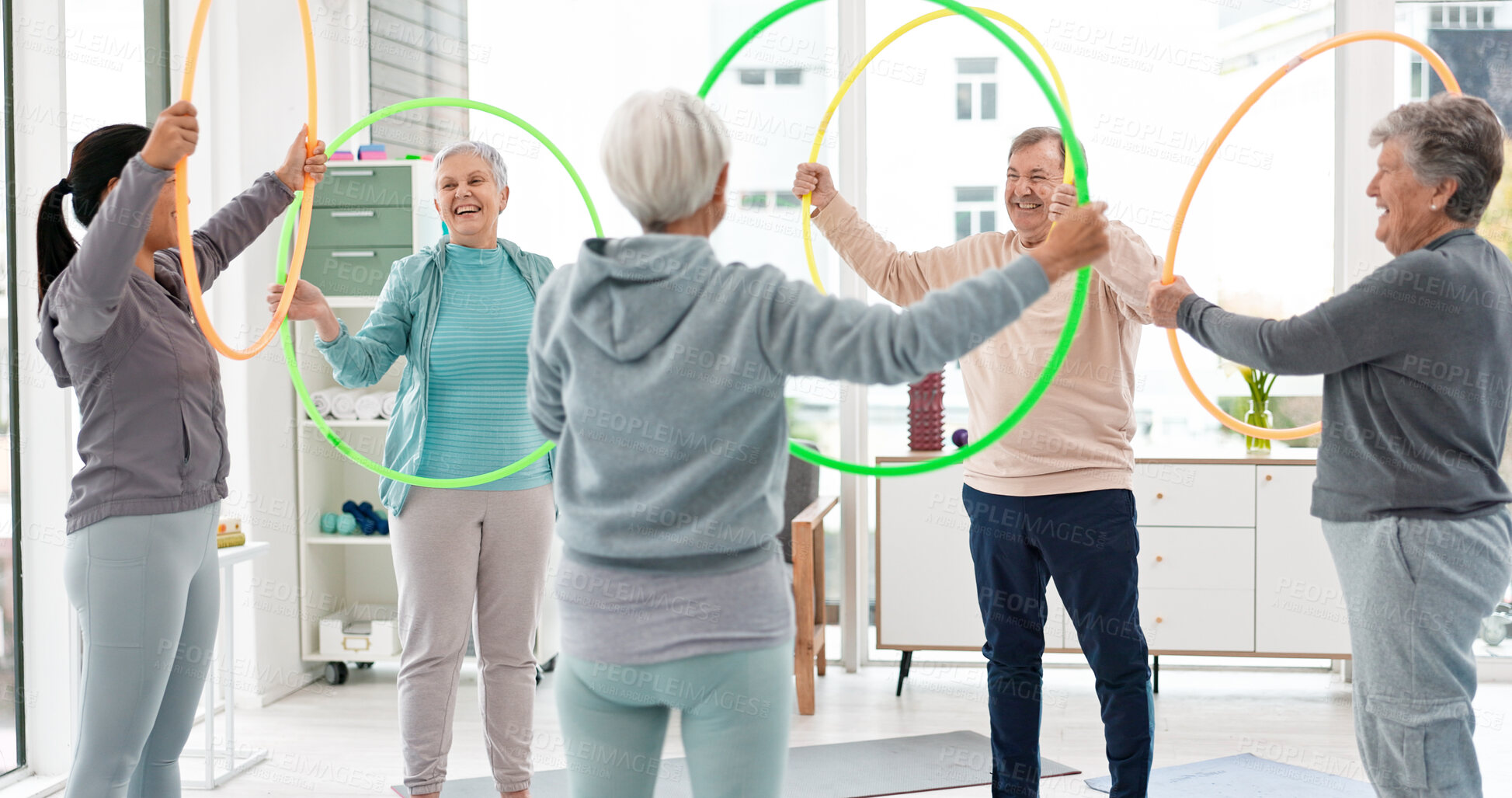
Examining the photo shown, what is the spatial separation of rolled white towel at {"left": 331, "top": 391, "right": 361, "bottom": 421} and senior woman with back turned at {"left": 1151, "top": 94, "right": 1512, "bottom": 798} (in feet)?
11.0

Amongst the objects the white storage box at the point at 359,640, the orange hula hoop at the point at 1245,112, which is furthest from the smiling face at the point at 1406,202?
the white storage box at the point at 359,640

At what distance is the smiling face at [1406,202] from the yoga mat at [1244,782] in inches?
68.0

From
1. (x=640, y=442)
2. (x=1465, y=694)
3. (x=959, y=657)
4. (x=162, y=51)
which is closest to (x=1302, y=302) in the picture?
(x=959, y=657)

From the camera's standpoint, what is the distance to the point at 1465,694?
74.1 inches

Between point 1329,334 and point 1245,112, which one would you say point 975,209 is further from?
point 1329,334

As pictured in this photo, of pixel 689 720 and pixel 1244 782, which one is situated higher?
pixel 689 720

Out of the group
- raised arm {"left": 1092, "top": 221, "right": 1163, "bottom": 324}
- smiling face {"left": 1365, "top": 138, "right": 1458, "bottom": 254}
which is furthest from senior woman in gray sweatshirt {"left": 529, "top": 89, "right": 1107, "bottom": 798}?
raised arm {"left": 1092, "top": 221, "right": 1163, "bottom": 324}

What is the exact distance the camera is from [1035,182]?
2.53m

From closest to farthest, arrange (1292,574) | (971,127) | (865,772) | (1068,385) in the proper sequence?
(1068,385) → (865,772) → (1292,574) → (971,127)

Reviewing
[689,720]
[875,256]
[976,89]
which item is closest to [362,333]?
[875,256]

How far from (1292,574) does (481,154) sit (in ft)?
10.2

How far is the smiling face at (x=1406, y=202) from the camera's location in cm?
189

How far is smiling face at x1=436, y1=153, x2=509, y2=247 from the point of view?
8.53ft

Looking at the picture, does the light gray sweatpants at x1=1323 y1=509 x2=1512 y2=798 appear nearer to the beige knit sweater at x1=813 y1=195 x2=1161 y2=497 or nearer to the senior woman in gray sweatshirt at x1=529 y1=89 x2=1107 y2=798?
the beige knit sweater at x1=813 y1=195 x2=1161 y2=497
